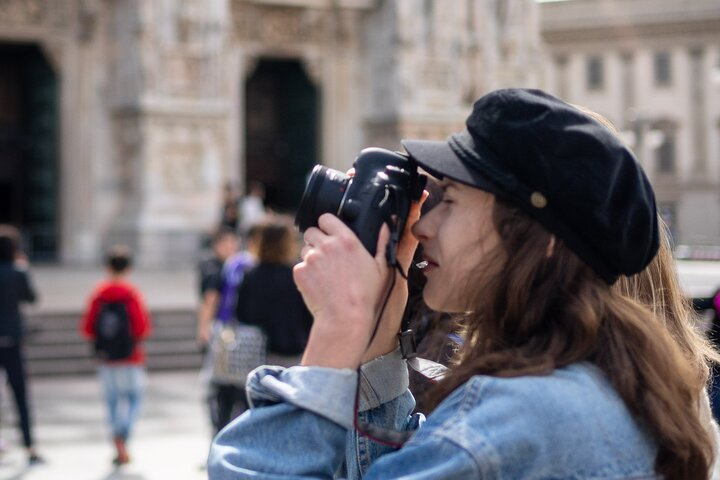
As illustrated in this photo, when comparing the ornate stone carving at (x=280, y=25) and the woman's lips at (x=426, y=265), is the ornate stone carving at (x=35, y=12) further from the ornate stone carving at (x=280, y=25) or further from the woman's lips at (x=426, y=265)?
the woman's lips at (x=426, y=265)

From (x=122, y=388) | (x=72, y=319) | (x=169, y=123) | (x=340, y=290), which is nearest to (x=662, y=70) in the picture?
(x=169, y=123)

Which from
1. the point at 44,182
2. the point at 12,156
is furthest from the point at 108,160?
the point at 12,156

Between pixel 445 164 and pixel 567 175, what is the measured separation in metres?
0.22

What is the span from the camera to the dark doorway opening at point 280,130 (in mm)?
23750

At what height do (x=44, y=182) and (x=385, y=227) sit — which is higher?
(x=385, y=227)

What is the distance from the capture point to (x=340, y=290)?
173 cm

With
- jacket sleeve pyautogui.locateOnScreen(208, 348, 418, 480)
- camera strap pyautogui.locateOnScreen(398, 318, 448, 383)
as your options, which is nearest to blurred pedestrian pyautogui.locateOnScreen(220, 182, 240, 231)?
camera strap pyautogui.locateOnScreen(398, 318, 448, 383)

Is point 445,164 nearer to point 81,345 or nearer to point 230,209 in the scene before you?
point 81,345

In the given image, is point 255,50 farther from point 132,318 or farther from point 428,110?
point 132,318

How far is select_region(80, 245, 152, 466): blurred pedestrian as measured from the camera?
8227mm

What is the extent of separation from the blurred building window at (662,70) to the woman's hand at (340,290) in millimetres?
53463

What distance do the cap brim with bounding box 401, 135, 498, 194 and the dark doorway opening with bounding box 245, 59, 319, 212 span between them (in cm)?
2173

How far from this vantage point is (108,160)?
2003 centimetres

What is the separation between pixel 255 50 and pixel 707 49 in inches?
1351
